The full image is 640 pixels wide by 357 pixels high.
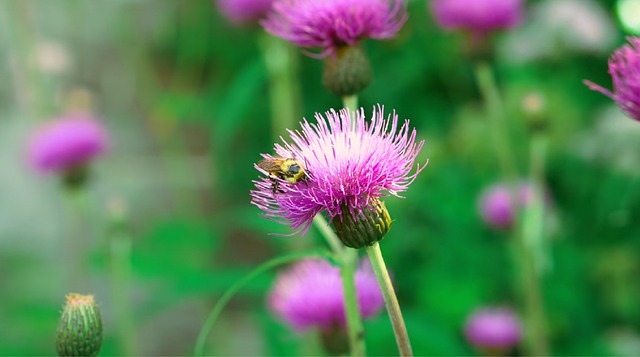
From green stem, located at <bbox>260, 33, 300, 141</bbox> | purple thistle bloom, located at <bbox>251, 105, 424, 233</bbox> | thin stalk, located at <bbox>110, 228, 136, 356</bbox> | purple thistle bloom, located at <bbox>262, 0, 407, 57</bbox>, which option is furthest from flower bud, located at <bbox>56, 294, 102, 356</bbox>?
green stem, located at <bbox>260, 33, 300, 141</bbox>

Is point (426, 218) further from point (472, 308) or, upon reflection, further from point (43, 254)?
point (43, 254)

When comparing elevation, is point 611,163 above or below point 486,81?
below

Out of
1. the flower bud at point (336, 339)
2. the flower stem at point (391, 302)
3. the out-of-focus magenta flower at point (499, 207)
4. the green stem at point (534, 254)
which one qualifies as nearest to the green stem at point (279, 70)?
the out-of-focus magenta flower at point (499, 207)

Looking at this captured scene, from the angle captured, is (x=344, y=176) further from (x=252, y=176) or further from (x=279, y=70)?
(x=252, y=176)

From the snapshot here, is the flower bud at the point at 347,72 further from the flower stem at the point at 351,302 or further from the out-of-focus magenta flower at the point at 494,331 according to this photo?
the out-of-focus magenta flower at the point at 494,331

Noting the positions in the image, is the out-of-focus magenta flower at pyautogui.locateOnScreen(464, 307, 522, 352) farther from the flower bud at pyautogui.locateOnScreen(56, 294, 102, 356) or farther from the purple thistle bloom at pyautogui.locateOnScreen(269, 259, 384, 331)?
the flower bud at pyautogui.locateOnScreen(56, 294, 102, 356)

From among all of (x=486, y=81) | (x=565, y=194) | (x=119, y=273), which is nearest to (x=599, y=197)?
(x=565, y=194)
